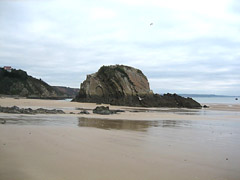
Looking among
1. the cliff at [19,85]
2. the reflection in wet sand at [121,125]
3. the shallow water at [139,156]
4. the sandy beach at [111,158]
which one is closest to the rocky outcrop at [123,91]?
the reflection in wet sand at [121,125]

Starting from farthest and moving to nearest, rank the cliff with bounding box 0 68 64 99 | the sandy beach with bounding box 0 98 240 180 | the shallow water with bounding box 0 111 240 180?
the cliff with bounding box 0 68 64 99 → the shallow water with bounding box 0 111 240 180 → the sandy beach with bounding box 0 98 240 180

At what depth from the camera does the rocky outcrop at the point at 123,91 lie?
37.9 m

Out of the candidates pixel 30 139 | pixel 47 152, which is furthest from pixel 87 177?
pixel 30 139

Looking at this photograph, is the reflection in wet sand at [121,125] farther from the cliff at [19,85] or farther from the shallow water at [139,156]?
the cliff at [19,85]

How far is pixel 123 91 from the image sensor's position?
38.9 metres

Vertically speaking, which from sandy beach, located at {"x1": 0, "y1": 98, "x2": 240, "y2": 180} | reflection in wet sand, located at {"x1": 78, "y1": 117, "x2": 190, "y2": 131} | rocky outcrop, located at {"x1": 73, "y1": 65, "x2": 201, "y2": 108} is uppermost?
rocky outcrop, located at {"x1": 73, "y1": 65, "x2": 201, "y2": 108}

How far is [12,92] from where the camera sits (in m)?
67.9

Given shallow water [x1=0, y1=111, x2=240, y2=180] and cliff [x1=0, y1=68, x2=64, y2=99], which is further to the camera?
cliff [x1=0, y1=68, x2=64, y2=99]

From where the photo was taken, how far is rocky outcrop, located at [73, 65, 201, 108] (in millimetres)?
37906

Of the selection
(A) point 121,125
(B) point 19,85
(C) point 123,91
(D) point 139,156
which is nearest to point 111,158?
(D) point 139,156

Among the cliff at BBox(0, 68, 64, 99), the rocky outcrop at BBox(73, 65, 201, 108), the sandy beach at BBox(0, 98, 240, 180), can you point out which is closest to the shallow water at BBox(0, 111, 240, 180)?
the sandy beach at BBox(0, 98, 240, 180)

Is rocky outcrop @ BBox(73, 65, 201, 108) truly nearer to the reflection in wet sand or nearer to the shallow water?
the reflection in wet sand

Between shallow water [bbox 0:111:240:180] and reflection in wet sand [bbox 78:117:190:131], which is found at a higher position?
reflection in wet sand [bbox 78:117:190:131]

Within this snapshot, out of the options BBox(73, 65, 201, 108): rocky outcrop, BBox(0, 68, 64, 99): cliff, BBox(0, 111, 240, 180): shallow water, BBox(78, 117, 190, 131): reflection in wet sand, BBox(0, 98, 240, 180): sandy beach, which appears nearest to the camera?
BBox(0, 98, 240, 180): sandy beach
